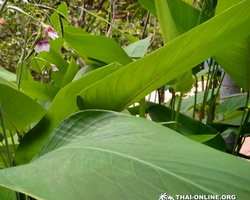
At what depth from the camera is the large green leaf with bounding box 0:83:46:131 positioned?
0.36 meters

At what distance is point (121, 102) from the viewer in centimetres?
40

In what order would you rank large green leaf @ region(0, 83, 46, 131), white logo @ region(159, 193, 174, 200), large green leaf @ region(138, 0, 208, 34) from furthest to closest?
1. large green leaf @ region(138, 0, 208, 34)
2. large green leaf @ region(0, 83, 46, 131)
3. white logo @ region(159, 193, 174, 200)

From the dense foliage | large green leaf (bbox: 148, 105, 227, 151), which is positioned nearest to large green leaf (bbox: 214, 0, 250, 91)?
the dense foliage

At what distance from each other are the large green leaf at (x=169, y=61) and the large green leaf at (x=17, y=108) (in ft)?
0.29

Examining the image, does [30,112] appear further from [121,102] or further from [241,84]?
[241,84]

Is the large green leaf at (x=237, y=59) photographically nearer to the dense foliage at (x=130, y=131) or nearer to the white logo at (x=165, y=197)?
the dense foliage at (x=130, y=131)

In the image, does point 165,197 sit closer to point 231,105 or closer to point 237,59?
point 237,59

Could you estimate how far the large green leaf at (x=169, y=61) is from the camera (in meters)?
0.27

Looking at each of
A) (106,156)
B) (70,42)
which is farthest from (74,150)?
(70,42)

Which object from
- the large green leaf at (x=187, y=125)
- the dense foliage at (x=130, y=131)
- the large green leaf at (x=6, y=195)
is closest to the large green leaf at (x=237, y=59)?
the dense foliage at (x=130, y=131)

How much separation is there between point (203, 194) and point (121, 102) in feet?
0.79

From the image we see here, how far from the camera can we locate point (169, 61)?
313 mm

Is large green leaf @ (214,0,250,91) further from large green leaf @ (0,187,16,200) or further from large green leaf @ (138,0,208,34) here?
large green leaf @ (0,187,16,200)

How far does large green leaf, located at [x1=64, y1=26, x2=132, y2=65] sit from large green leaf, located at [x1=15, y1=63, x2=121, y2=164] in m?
0.09
